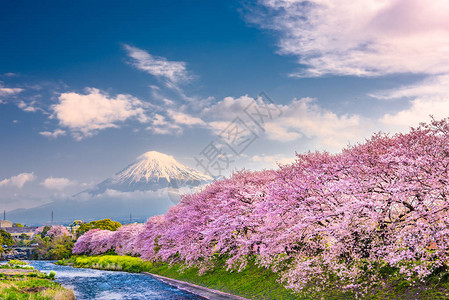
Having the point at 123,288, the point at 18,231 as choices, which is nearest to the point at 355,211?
the point at 123,288

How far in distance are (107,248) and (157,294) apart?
168ft

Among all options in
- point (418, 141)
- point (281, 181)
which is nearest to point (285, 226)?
point (281, 181)

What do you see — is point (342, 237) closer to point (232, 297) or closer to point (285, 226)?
point (285, 226)

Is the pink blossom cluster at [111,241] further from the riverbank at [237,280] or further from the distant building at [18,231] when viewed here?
the distant building at [18,231]

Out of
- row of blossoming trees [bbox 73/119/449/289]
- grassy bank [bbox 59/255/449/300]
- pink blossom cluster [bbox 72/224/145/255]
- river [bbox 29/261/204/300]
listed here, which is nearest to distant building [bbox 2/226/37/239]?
pink blossom cluster [bbox 72/224/145/255]

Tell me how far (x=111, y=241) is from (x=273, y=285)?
201 ft

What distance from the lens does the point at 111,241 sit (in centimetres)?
7756

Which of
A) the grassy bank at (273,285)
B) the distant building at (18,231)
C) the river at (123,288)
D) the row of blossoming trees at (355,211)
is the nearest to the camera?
the row of blossoming trees at (355,211)

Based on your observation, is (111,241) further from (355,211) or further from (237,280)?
(355,211)

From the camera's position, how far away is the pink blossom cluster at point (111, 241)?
70.3 metres

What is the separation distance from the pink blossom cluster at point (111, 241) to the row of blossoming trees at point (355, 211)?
43457 mm

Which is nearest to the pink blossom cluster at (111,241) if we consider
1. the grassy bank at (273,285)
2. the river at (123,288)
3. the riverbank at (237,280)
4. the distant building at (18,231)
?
the grassy bank at (273,285)

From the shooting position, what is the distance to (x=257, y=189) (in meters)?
30.6

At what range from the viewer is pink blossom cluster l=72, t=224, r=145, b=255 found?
70.3 meters
